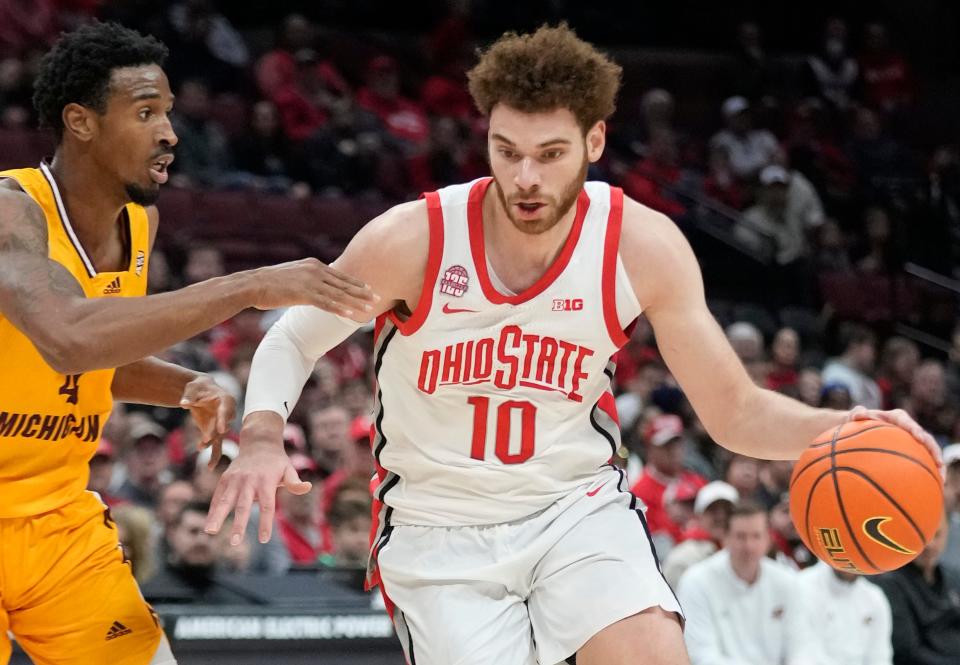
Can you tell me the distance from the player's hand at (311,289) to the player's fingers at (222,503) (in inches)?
17.1

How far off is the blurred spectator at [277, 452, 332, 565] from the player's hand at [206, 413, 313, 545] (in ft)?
12.9

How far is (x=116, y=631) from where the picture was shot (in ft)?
12.0

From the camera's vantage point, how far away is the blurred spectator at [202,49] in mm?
11703

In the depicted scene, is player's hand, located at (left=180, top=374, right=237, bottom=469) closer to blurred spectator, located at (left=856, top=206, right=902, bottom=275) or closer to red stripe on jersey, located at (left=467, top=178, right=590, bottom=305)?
red stripe on jersey, located at (left=467, top=178, right=590, bottom=305)

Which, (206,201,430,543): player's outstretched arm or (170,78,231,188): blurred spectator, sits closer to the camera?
(206,201,430,543): player's outstretched arm

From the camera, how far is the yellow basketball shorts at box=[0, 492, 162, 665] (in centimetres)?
359

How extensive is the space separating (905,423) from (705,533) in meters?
4.13

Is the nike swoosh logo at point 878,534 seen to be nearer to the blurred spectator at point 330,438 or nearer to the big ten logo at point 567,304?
the big ten logo at point 567,304

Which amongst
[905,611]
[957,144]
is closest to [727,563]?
[905,611]

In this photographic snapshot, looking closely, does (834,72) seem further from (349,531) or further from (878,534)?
(878,534)

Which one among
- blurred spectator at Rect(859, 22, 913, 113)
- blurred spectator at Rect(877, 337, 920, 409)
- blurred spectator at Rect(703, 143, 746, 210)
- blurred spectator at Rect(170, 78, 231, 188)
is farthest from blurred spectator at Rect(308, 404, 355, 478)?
blurred spectator at Rect(859, 22, 913, 113)

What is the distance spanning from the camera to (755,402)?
3742 mm

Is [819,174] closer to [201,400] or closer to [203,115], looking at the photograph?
[203,115]

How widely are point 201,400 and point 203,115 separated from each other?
7815mm
